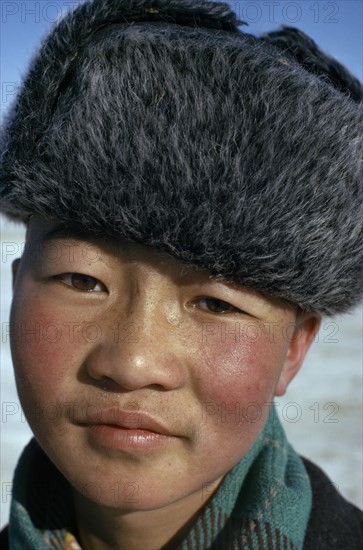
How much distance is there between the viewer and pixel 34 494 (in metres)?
2.14

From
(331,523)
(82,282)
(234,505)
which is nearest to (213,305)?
(82,282)

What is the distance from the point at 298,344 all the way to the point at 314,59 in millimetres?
644

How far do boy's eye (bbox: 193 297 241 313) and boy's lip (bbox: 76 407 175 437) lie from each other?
24 cm

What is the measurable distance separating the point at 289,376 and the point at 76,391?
549mm

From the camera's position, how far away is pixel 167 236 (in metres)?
1.63

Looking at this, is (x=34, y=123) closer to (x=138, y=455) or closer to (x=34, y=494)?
(x=138, y=455)

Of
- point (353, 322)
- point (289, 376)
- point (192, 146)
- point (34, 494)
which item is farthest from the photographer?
point (353, 322)

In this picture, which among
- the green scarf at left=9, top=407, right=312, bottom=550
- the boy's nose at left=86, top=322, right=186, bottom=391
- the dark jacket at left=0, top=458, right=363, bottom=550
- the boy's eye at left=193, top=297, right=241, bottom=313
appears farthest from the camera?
the dark jacket at left=0, top=458, right=363, bottom=550

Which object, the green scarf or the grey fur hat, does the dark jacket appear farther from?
the grey fur hat

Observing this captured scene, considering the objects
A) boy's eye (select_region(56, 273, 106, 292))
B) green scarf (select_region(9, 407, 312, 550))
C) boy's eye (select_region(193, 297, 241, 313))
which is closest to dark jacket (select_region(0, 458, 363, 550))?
green scarf (select_region(9, 407, 312, 550))

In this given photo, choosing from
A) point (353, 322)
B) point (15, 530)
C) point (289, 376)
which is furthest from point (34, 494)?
point (353, 322)

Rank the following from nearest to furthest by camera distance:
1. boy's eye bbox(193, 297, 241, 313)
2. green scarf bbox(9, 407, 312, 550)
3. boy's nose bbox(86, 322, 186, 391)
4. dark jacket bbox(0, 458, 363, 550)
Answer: boy's nose bbox(86, 322, 186, 391) → boy's eye bbox(193, 297, 241, 313) → green scarf bbox(9, 407, 312, 550) → dark jacket bbox(0, 458, 363, 550)

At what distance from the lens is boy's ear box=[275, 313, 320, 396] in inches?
76.5

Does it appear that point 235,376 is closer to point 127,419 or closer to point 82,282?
point 127,419
